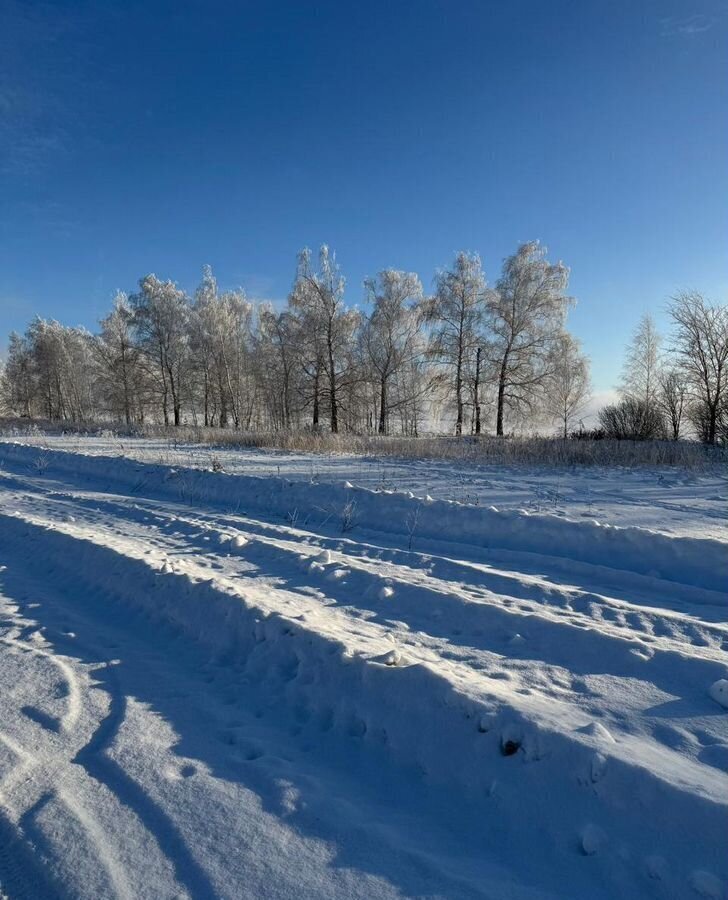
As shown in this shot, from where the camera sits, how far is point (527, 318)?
1000 inches

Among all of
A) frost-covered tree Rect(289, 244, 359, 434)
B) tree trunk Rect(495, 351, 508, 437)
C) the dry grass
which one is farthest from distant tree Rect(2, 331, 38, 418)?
tree trunk Rect(495, 351, 508, 437)

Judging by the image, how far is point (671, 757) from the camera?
2.10 meters

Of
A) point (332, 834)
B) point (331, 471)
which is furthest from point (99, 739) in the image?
point (331, 471)

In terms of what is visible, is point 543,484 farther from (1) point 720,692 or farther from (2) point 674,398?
(2) point 674,398

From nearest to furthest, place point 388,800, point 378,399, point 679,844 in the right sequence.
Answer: point 679,844, point 388,800, point 378,399

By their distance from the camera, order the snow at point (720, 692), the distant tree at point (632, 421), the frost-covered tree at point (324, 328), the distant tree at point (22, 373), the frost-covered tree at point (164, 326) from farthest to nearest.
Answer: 1. the distant tree at point (22, 373)
2. the frost-covered tree at point (164, 326)
3. the frost-covered tree at point (324, 328)
4. the distant tree at point (632, 421)
5. the snow at point (720, 692)

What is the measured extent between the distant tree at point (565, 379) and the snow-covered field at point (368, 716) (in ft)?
65.6

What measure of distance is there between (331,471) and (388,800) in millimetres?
8137

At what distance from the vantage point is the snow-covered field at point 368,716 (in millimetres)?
1758

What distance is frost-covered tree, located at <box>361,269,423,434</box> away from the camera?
27172 millimetres

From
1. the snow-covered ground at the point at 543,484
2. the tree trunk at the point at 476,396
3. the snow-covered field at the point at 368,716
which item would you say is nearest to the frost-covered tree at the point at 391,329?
the tree trunk at the point at 476,396

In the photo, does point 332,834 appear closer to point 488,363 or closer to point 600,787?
point 600,787

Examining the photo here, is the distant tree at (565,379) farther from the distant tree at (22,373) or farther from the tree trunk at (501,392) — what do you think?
the distant tree at (22,373)

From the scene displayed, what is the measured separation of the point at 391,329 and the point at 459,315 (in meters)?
3.95
